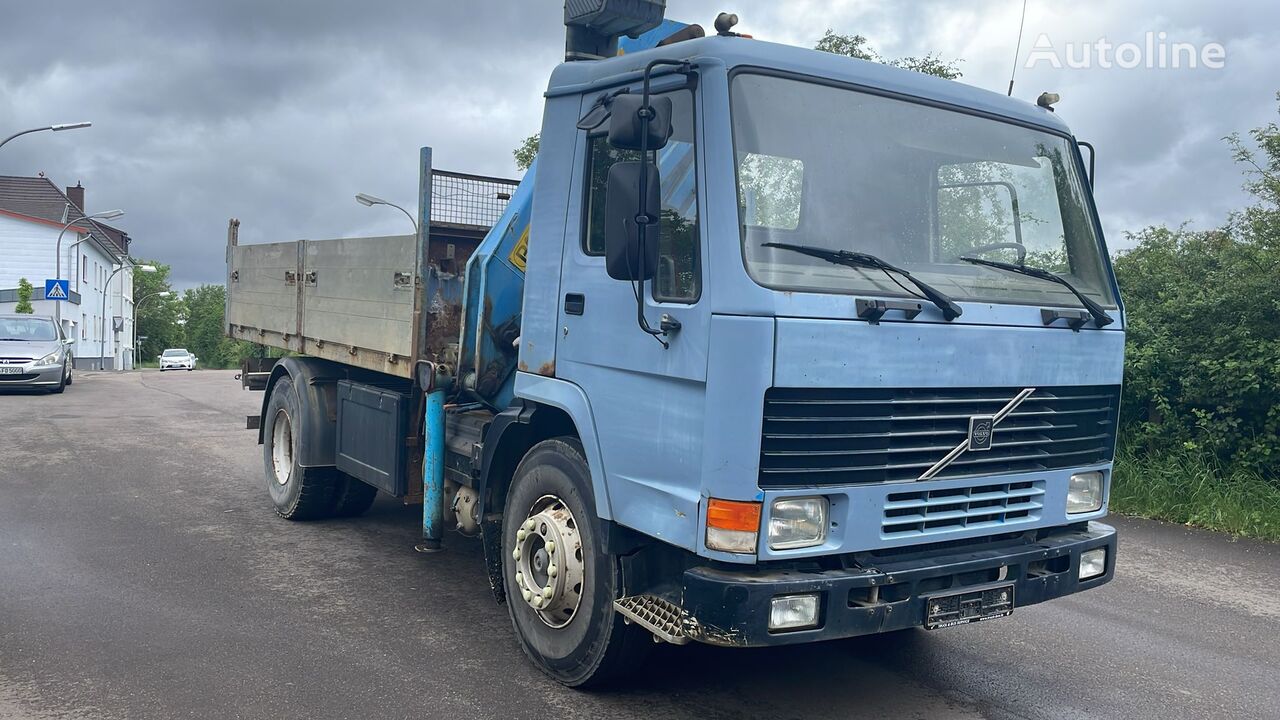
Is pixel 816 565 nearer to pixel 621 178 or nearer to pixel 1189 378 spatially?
pixel 621 178

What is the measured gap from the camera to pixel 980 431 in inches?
160

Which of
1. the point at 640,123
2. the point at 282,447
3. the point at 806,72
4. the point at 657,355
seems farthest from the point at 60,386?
the point at 806,72

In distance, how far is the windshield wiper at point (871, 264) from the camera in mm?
3854

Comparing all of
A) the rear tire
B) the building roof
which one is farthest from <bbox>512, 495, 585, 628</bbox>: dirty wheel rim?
the building roof

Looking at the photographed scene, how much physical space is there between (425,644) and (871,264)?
2.87 m

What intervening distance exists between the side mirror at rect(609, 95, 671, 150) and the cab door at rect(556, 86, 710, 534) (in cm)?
16

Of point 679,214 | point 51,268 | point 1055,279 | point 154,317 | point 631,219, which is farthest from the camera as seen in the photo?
point 154,317

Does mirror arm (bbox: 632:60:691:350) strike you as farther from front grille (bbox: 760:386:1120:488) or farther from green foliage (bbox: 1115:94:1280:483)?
green foliage (bbox: 1115:94:1280:483)

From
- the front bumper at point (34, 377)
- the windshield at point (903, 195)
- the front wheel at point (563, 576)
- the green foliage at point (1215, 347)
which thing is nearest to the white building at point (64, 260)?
the front bumper at point (34, 377)

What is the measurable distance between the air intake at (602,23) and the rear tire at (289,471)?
3.70m

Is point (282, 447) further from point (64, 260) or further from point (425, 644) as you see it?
point (64, 260)

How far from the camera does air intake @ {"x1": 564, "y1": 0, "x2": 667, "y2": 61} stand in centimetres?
529

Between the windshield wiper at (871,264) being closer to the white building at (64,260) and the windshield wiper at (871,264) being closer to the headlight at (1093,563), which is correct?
the headlight at (1093,563)

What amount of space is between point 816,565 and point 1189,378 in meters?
7.09
